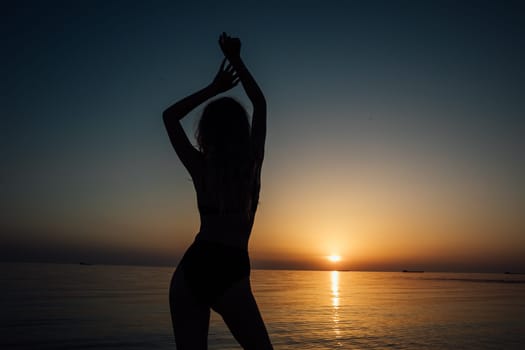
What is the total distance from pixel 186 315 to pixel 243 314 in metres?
0.28

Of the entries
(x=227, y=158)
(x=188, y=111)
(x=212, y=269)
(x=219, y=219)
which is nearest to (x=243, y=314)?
(x=212, y=269)

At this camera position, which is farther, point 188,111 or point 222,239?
point 188,111

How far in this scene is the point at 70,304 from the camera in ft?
60.2

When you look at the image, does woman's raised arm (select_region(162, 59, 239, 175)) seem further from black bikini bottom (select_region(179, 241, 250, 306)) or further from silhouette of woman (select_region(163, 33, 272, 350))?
black bikini bottom (select_region(179, 241, 250, 306))

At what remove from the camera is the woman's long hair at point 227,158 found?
199 cm

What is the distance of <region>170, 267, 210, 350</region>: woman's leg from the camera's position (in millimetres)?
2020

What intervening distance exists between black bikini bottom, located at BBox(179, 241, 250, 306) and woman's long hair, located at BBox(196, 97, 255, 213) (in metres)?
0.17

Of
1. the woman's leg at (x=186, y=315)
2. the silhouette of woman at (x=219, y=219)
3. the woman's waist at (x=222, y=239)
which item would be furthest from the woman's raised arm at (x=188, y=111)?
the woman's leg at (x=186, y=315)

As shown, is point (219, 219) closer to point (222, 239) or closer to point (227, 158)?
point (222, 239)

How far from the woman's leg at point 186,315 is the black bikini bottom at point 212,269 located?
44 mm

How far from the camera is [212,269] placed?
195 centimetres

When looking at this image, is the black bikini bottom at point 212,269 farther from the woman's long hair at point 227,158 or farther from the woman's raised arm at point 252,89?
the woman's raised arm at point 252,89

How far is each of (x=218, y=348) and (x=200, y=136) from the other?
8.34m

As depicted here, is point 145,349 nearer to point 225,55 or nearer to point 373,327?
point 373,327
